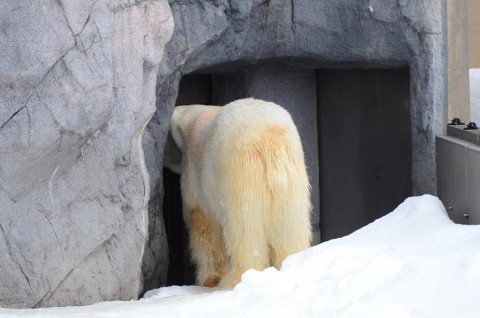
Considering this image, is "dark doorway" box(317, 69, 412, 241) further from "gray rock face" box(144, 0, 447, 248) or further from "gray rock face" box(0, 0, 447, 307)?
"gray rock face" box(0, 0, 447, 307)

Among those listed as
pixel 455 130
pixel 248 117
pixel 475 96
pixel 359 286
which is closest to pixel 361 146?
pixel 455 130

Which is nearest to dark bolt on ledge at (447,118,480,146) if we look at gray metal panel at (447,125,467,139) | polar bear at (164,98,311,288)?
gray metal panel at (447,125,467,139)

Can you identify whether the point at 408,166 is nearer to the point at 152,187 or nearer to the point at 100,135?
the point at 152,187

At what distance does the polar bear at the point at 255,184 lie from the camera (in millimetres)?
5441

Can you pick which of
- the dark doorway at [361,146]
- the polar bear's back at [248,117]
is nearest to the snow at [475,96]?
the dark doorway at [361,146]

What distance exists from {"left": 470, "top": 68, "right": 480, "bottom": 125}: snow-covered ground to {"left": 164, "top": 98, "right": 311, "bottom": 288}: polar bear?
12.7 ft

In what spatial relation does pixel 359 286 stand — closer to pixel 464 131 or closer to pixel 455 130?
pixel 464 131

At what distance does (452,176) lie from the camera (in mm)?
6137

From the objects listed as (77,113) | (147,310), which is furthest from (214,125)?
(147,310)

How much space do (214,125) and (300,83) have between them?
1.90 meters

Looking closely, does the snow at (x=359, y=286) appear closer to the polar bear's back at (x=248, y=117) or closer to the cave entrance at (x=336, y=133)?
the polar bear's back at (x=248, y=117)

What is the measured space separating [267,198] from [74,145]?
1153 mm

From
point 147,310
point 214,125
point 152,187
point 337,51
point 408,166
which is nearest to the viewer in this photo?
point 147,310

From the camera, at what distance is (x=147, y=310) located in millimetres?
4383
